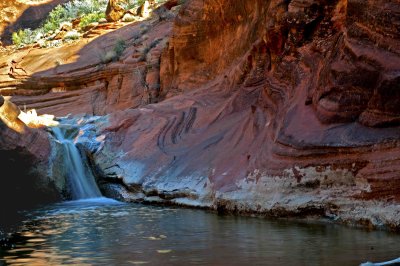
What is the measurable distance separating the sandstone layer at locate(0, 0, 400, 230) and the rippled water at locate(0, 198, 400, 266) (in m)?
0.83

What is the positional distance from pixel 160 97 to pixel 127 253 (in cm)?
1825

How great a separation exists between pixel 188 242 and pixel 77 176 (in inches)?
390

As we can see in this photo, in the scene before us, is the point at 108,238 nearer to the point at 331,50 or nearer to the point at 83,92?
the point at 331,50

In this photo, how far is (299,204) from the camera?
1195 cm

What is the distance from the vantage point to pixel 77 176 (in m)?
19.0

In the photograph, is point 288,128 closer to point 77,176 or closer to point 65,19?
point 77,176

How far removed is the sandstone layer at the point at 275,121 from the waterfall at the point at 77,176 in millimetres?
418

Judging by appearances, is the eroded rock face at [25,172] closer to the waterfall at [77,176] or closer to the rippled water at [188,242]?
the waterfall at [77,176]

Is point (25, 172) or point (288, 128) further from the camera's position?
point (25, 172)

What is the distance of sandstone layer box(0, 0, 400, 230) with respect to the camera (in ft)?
37.0

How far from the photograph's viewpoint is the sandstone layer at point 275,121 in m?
11.3

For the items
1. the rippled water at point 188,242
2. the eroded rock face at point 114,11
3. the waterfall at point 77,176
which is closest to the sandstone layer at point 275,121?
the waterfall at point 77,176

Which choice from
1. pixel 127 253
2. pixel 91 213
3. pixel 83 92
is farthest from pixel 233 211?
pixel 83 92

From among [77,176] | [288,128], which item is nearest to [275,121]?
[288,128]
